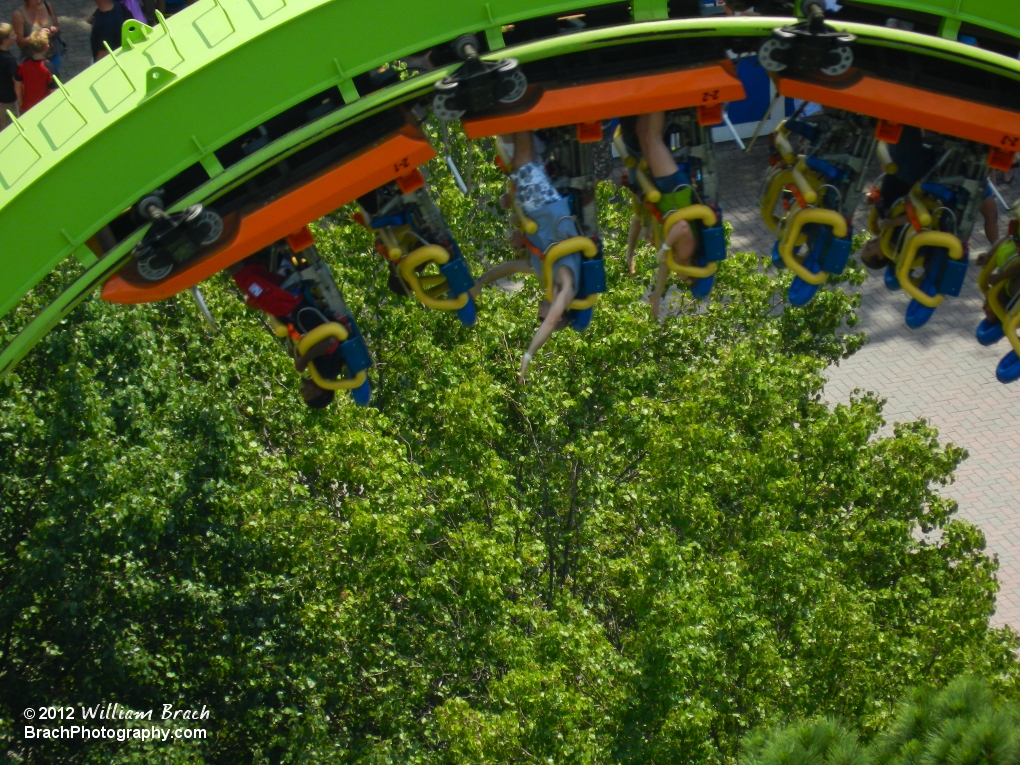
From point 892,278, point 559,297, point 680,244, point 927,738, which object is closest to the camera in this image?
point 559,297

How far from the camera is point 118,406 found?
13.8 meters

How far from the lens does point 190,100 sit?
7758mm

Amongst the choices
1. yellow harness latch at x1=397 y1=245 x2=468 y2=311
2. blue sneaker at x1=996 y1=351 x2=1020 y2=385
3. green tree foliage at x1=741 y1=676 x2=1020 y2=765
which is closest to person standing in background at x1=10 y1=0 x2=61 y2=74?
yellow harness latch at x1=397 y1=245 x2=468 y2=311

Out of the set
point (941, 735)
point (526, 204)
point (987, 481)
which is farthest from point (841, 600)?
point (987, 481)

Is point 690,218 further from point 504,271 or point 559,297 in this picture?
point 504,271

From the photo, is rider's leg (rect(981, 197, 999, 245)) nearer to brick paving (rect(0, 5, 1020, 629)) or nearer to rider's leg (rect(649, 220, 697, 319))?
rider's leg (rect(649, 220, 697, 319))

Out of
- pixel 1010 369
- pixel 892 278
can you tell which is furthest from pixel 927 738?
pixel 892 278

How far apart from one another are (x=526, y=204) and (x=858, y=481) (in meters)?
6.31

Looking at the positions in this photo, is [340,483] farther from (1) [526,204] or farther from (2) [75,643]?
(1) [526,204]

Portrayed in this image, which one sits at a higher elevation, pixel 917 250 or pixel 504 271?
pixel 504 271

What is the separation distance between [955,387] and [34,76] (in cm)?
1481

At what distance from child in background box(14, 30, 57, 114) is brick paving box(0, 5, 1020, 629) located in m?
4.44

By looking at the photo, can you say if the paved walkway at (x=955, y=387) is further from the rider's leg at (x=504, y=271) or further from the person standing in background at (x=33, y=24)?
the person standing in background at (x=33, y=24)

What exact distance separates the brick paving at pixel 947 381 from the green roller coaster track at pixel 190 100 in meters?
14.0
